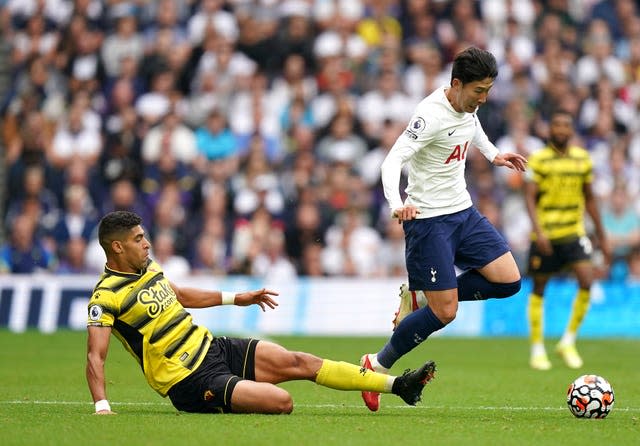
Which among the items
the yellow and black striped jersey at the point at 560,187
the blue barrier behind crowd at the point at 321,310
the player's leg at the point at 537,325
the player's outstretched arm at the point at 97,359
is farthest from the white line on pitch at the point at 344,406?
the blue barrier behind crowd at the point at 321,310

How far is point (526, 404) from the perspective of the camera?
1036 cm

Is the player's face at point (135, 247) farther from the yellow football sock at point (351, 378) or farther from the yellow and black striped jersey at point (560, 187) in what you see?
the yellow and black striped jersey at point (560, 187)

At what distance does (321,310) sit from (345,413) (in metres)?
9.94

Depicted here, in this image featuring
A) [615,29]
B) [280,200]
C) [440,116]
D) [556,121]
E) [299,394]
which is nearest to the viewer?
[440,116]

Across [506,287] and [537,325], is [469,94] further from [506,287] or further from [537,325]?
[537,325]

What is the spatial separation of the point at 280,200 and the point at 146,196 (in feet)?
7.03

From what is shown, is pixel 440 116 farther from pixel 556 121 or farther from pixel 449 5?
pixel 449 5

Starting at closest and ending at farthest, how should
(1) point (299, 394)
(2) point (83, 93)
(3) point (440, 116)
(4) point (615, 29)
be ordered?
(3) point (440, 116)
(1) point (299, 394)
(2) point (83, 93)
(4) point (615, 29)

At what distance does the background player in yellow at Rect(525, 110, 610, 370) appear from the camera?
14.2m

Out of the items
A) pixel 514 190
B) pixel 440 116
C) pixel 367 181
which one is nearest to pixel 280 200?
pixel 367 181

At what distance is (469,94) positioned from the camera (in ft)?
32.0

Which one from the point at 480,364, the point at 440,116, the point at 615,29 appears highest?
the point at 615,29

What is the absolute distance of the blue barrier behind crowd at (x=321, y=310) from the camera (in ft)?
63.3

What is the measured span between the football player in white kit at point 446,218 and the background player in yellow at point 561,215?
4020 mm
